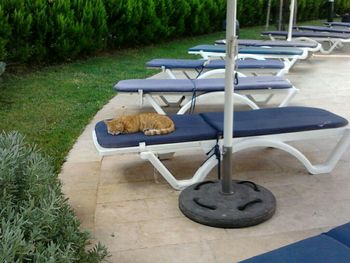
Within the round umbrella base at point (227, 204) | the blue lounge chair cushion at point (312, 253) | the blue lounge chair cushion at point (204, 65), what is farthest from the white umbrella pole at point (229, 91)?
the blue lounge chair cushion at point (204, 65)

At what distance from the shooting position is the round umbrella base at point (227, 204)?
2.90 metres

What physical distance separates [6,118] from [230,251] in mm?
3574

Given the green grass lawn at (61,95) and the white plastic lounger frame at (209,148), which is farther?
the green grass lawn at (61,95)

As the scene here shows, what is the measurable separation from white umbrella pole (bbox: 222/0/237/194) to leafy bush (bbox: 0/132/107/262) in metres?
1.14

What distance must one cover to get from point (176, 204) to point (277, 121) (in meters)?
1.08

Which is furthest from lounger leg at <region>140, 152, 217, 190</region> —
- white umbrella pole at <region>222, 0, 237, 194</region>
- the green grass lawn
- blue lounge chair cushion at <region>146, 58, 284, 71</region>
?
blue lounge chair cushion at <region>146, 58, 284, 71</region>

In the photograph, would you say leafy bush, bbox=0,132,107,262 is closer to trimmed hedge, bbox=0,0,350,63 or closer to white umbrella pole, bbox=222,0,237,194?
white umbrella pole, bbox=222,0,237,194

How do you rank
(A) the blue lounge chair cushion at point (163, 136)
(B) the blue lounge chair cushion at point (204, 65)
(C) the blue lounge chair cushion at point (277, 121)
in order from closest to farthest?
(A) the blue lounge chair cushion at point (163, 136) < (C) the blue lounge chair cushion at point (277, 121) < (B) the blue lounge chair cushion at point (204, 65)

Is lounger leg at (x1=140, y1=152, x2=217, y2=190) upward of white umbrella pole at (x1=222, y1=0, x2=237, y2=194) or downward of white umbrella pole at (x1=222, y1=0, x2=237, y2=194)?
downward

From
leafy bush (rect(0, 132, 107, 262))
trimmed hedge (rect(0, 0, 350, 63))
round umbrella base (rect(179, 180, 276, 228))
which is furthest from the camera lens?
trimmed hedge (rect(0, 0, 350, 63))

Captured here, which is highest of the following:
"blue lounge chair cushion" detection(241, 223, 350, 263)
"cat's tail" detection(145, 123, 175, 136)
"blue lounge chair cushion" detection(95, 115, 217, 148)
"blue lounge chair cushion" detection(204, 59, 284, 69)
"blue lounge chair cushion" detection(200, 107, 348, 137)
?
"blue lounge chair cushion" detection(241, 223, 350, 263)

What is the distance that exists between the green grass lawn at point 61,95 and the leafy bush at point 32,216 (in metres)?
1.87

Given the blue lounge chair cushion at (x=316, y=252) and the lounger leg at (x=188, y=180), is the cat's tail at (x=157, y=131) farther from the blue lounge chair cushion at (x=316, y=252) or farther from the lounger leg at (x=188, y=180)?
the blue lounge chair cushion at (x=316, y=252)

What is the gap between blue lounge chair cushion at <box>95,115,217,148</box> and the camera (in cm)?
326
